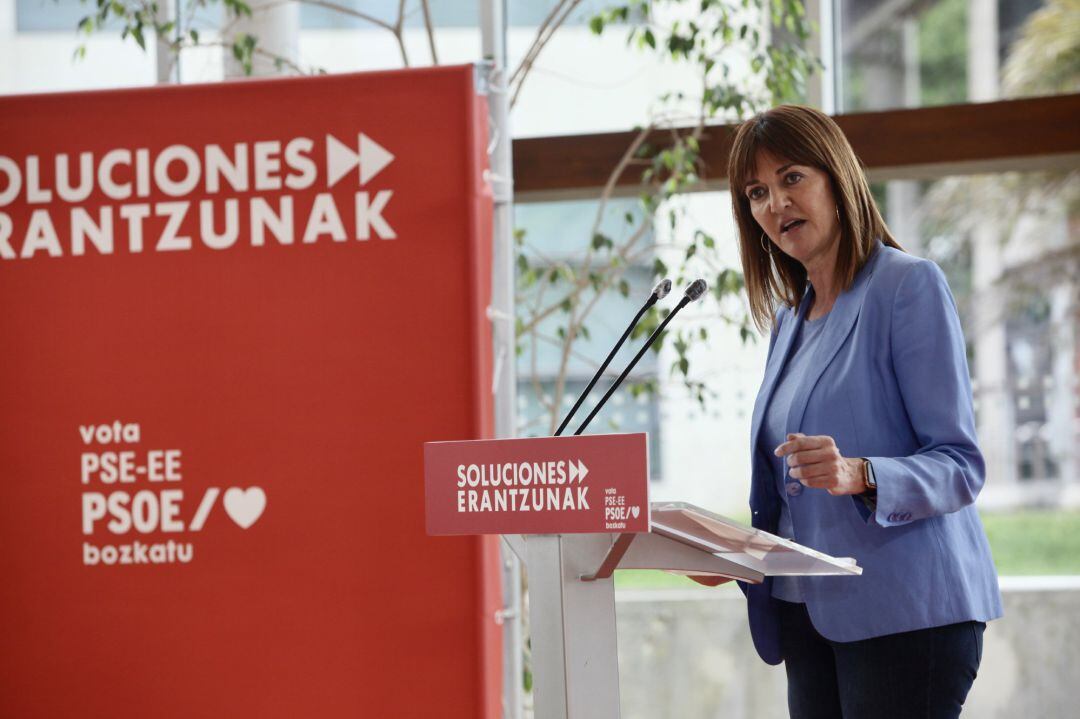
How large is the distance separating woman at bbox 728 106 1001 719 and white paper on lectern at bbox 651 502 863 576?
114mm

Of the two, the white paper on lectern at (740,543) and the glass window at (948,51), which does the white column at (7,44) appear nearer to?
the glass window at (948,51)

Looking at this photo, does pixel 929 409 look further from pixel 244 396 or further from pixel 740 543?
pixel 244 396

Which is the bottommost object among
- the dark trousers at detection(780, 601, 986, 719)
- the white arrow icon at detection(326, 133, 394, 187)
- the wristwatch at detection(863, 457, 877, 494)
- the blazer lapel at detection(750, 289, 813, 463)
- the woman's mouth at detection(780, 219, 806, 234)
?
the dark trousers at detection(780, 601, 986, 719)

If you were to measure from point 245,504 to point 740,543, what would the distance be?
5.60 feet

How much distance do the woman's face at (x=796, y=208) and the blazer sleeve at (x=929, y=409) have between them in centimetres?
18

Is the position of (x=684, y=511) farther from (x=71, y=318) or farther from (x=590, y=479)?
(x=71, y=318)

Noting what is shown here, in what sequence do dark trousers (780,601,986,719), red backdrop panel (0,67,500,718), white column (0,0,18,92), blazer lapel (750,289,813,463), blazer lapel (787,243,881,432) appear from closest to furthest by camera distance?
dark trousers (780,601,986,719) < blazer lapel (787,243,881,432) < blazer lapel (750,289,813,463) < red backdrop panel (0,67,500,718) < white column (0,0,18,92)

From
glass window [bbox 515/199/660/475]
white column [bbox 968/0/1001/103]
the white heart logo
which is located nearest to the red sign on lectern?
the white heart logo

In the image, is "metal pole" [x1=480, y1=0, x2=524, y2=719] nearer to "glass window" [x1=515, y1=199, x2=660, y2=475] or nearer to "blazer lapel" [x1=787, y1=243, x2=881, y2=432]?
"glass window" [x1=515, y1=199, x2=660, y2=475]

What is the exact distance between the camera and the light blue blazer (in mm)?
1469

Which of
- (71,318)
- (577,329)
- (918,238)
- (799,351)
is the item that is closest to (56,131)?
(71,318)

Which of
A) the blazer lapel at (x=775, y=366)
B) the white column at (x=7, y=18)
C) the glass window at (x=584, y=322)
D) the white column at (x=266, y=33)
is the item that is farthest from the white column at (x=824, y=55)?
the white column at (x=7, y=18)

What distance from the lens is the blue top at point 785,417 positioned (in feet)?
5.50

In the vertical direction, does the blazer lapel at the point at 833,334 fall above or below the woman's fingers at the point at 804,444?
above
